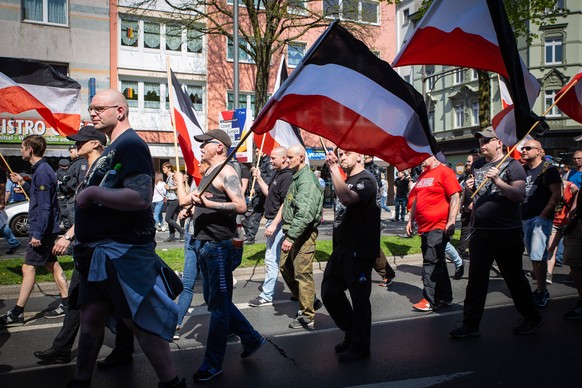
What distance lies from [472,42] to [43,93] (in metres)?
6.45

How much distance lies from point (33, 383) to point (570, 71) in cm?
3968

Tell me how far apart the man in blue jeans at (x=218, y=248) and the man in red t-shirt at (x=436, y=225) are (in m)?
2.64

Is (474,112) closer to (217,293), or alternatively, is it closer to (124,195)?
(217,293)

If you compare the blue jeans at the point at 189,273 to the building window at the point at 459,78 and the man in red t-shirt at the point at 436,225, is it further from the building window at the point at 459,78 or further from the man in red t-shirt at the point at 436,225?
the building window at the point at 459,78

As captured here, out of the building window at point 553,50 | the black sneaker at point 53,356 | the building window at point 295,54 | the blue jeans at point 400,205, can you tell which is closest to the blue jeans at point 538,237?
the black sneaker at point 53,356

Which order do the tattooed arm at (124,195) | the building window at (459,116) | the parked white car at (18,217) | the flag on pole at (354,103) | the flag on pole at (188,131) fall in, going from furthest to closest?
1. the building window at (459,116)
2. the parked white car at (18,217)
3. the flag on pole at (188,131)
4. the flag on pole at (354,103)
5. the tattooed arm at (124,195)

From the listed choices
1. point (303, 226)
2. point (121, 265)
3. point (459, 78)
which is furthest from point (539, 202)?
point (459, 78)

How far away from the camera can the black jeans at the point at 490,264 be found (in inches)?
214

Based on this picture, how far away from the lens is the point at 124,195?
345 centimetres

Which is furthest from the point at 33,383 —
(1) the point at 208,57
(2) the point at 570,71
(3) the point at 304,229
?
(2) the point at 570,71

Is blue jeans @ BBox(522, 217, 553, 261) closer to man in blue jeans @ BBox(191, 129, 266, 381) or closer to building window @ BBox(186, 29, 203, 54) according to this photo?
man in blue jeans @ BBox(191, 129, 266, 381)

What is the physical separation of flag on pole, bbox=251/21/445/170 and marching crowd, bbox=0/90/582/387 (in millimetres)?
295

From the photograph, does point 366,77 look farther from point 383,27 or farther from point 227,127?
point 383,27

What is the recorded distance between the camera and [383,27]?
3409 centimetres
